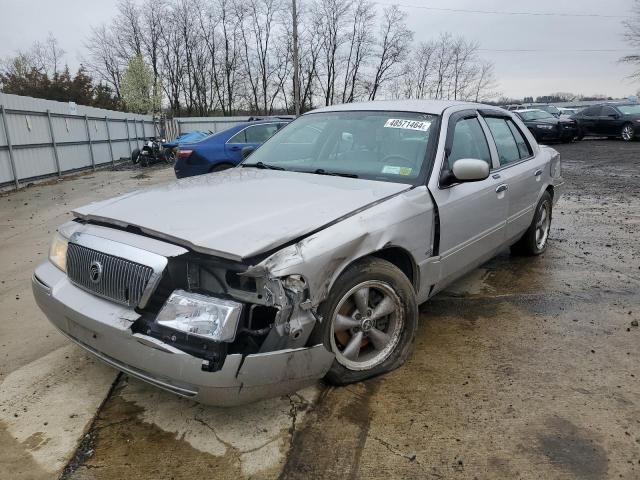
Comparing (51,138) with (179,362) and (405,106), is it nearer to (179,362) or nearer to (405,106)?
(405,106)

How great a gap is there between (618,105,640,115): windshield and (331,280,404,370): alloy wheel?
2140 cm

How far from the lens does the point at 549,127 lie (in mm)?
19969

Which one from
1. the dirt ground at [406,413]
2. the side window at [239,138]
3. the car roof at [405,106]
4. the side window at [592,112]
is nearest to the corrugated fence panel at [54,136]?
the side window at [239,138]

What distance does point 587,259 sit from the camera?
5297 mm

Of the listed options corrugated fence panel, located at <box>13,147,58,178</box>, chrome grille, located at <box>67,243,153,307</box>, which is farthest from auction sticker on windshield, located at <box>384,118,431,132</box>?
corrugated fence panel, located at <box>13,147,58,178</box>

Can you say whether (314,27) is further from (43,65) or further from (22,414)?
(22,414)

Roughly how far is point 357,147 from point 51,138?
45.2 ft

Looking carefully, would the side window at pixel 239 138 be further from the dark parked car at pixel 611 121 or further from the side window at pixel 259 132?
the dark parked car at pixel 611 121

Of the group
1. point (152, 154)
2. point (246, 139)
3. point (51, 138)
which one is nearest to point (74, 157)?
point (51, 138)

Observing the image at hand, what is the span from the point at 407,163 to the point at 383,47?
185 ft

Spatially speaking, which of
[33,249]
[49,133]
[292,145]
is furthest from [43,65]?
[292,145]

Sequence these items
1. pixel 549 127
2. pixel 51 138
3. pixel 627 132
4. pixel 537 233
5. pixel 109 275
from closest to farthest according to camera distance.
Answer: pixel 109 275
pixel 537 233
pixel 51 138
pixel 627 132
pixel 549 127

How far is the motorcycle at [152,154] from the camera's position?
1880 cm

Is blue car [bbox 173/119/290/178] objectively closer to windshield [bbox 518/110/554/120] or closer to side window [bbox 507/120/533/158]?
side window [bbox 507/120/533/158]
